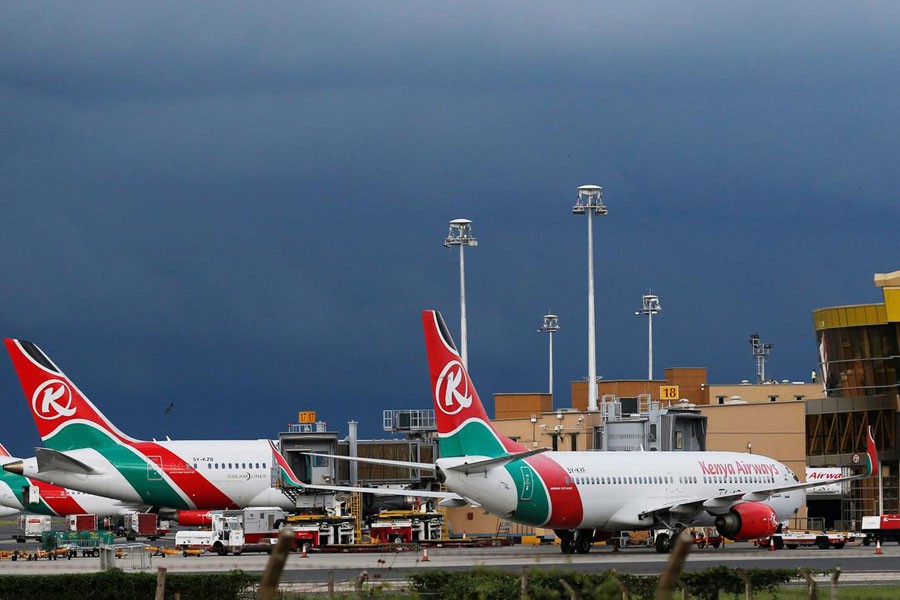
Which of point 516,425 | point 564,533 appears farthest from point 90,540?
point 516,425

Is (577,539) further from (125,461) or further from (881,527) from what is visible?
(125,461)

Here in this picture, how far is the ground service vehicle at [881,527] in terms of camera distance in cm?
6106

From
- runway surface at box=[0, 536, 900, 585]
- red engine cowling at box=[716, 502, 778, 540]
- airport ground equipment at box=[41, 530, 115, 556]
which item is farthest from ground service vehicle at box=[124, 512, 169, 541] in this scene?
red engine cowling at box=[716, 502, 778, 540]

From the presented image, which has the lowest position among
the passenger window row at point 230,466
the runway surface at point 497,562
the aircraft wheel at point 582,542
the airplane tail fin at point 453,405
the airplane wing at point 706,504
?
the runway surface at point 497,562

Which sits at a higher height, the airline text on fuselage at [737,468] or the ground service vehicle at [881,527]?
the airline text on fuselage at [737,468]

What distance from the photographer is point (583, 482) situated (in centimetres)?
4781

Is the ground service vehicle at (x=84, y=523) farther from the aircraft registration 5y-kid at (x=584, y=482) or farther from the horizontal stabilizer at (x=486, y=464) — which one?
the horizontal stabilizer at (x=486, y=464)

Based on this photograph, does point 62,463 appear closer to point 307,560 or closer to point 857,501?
point 307,560

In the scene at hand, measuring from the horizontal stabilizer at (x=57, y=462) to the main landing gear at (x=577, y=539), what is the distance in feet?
69.5

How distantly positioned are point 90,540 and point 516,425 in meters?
36.9

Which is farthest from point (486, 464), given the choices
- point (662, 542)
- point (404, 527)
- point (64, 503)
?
point (64, 503)

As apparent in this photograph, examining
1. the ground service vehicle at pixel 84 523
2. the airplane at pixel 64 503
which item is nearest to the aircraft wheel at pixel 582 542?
the ground service vehicle at pixel 84 523

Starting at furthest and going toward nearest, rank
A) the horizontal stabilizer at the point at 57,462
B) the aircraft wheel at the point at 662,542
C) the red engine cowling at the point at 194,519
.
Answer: the red engine cowling at the point at 194,519
the horizontal stabilizer at the point at 57,462
the aircraft wheel at the point at 662,542

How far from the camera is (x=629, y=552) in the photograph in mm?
51688
